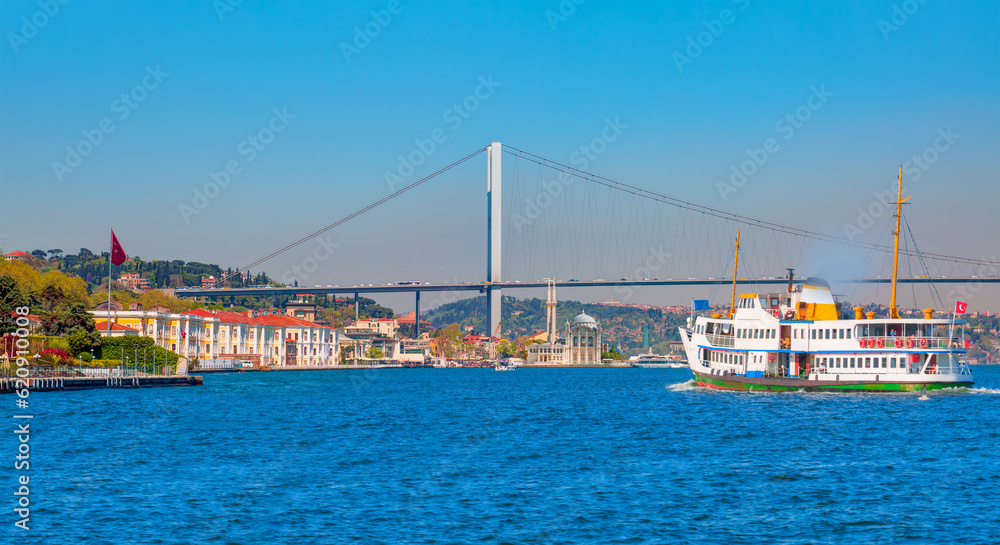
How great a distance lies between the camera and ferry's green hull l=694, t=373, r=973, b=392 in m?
46.9

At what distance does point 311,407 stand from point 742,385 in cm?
2256

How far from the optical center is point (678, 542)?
57.5 ft

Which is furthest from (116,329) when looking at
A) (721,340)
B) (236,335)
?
(721,340)

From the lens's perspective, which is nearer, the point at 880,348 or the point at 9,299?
the point at 880,348

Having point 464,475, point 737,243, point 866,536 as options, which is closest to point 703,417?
point 464,475

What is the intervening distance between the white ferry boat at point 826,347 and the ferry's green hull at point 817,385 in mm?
47

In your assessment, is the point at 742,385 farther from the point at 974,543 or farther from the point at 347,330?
the point at 347,330

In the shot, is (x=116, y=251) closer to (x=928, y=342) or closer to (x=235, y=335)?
(x=928, y=342)

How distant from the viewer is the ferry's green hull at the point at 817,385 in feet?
154

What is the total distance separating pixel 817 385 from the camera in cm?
4828

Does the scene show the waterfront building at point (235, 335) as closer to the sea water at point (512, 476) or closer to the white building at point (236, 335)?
the white building at point (236, 335)

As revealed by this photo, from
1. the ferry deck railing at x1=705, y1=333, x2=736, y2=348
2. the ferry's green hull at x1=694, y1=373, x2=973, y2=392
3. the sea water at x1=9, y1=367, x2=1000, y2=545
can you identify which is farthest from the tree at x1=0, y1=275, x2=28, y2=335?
the ferry's green hull at x1=694, y1=373, x2=973, y2=392

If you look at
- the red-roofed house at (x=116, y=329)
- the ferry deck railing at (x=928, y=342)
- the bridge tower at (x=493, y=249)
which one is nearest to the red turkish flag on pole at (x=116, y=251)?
the red-roofed house at (x=116, y=329)

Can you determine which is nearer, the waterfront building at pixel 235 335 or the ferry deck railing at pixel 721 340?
the ferry deck railing at pixel 721 340
